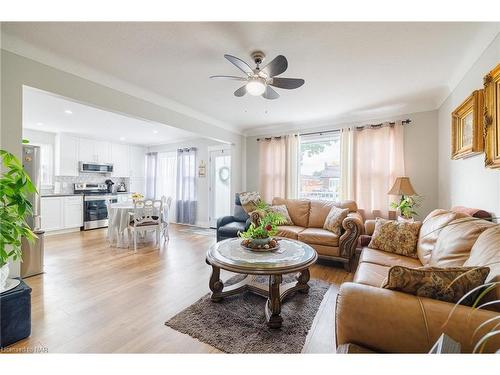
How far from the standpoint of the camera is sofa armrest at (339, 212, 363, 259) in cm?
313

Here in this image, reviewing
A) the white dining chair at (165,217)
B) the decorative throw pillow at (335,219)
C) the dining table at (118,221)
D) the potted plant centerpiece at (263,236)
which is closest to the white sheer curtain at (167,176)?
the white dining chair at (165,217)

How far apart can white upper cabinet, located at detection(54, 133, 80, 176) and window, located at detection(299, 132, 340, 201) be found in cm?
564

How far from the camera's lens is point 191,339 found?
1.71m

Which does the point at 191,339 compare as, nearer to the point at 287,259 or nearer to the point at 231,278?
the point at 287,259

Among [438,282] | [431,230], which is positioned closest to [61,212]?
[438,282]

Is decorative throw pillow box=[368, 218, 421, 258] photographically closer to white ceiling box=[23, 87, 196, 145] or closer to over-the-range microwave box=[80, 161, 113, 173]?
white ceiling box=[23, 87, 196, 145]

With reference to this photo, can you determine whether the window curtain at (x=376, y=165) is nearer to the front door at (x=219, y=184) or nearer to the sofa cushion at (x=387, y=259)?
the sofa cushion at (x=387, y=259)

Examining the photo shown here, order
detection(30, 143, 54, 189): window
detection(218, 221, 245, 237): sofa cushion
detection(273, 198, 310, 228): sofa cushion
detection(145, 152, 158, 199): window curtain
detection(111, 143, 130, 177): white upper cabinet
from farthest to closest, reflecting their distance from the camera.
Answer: detection(145, 152, 158, 199): window curtain
detection(111, 143, 130, 177): white upper cabinet
detection(30, 143, 54, 189): window
detection(273, 198, 310, 228): sofa cushion
detection(218, 221, 245, 237): sofa cushion

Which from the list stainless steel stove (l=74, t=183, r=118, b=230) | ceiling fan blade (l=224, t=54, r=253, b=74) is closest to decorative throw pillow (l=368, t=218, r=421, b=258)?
ceiling fan blade (l=224, t=54, r=253, b=74)

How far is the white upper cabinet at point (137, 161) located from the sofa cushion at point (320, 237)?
5.91m

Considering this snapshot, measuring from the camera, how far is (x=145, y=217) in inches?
169

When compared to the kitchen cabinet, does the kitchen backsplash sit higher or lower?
higher

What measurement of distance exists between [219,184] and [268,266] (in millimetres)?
4316

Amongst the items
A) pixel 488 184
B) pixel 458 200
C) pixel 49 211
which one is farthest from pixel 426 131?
pixel 49 211
